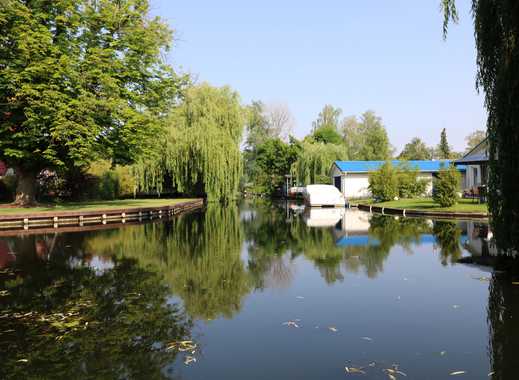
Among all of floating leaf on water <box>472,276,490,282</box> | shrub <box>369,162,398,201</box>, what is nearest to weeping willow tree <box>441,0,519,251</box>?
floating leaf on water <box>472,276,490,282</box>

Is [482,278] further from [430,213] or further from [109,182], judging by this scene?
[109,182]

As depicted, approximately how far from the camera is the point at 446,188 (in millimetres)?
26672

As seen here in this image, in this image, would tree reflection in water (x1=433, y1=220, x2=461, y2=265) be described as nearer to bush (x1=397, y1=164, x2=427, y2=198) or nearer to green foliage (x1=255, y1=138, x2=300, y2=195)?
bush (x1=397, y1=164, x2=427, y2=198)

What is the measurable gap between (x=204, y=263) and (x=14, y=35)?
19942mm

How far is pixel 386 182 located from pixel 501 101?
2634cm

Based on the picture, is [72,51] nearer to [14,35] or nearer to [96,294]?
[14,35]

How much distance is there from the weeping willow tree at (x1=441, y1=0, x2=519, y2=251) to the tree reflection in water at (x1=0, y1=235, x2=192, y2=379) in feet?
23.5

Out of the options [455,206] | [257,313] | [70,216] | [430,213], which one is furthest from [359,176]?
[257,313]

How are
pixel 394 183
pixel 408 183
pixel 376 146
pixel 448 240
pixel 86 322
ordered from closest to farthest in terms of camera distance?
pixel 86 322 → pixel 448 240 → pixel 394 183 → pixel 408 183 → pixel 376 146

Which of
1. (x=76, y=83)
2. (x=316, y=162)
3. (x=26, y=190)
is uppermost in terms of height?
(x=76, y=83)

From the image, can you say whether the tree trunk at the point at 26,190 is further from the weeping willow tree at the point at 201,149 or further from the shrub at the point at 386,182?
the shrub at the point at 386,182

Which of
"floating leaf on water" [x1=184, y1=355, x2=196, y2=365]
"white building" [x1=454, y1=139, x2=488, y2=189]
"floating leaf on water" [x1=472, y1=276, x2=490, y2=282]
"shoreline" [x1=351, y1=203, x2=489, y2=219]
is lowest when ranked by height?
"floating leaf on water" [x1=184, y1=355, x2=196, y2=365]

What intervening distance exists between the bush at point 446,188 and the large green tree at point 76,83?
18.3 meters

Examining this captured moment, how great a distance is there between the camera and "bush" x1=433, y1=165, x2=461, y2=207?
26250 millimetres
